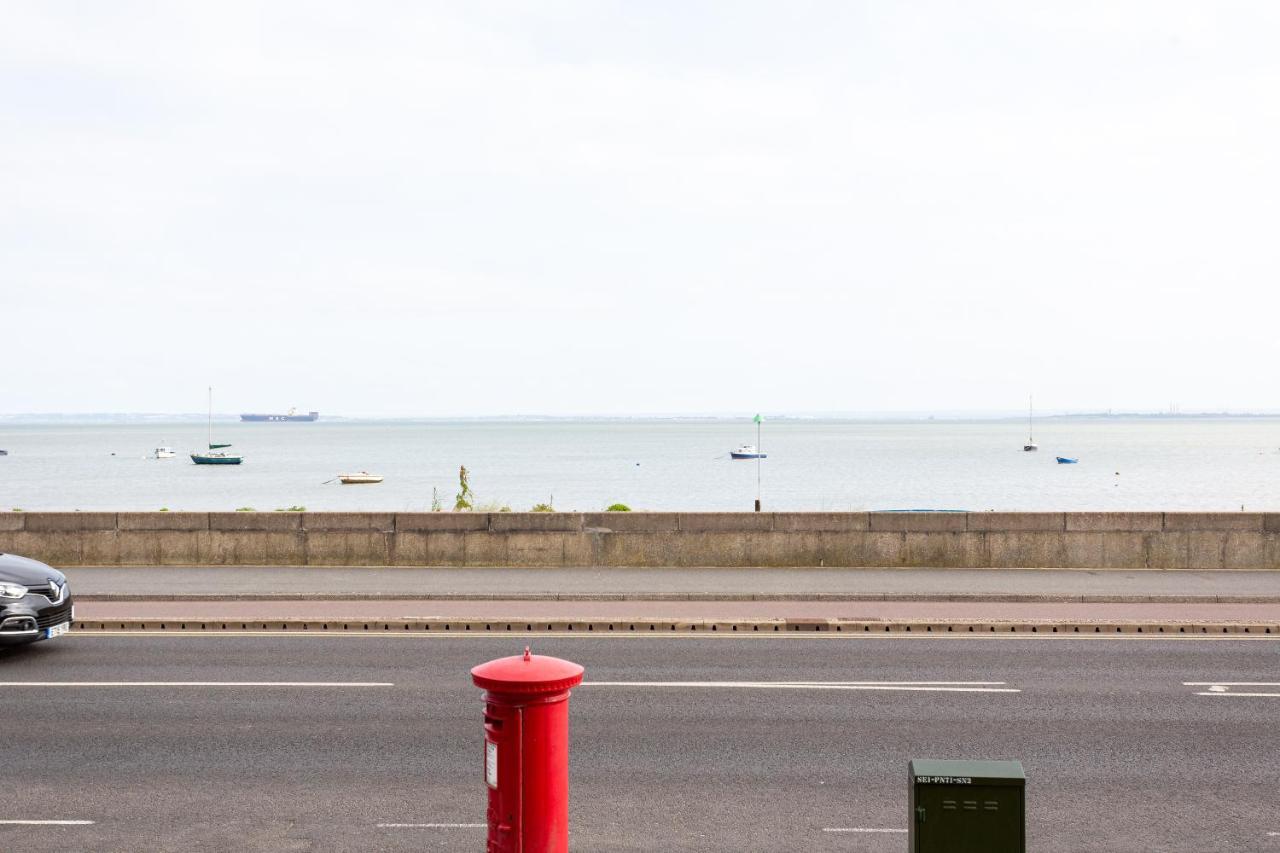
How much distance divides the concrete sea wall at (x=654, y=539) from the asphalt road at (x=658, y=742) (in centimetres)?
530

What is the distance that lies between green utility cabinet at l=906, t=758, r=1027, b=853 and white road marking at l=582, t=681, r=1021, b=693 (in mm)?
6711

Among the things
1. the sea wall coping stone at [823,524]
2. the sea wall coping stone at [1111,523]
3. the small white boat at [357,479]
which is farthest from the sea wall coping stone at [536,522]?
the small white boat at [357,479]

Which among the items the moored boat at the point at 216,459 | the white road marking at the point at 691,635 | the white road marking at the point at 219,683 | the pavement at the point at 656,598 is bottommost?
the white road marking at the point at 219,683

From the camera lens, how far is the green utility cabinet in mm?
4539

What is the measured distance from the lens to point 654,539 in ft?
63.4

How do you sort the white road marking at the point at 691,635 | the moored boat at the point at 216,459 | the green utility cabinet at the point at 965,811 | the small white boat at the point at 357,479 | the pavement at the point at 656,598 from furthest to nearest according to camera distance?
the moored boat at the point at 216,459 < the small white boat at the point at 357,479 < the pavement at the point at 656,598 < the white road marking at the point at 691,635 < the green utility cabinet at the point at 965,811

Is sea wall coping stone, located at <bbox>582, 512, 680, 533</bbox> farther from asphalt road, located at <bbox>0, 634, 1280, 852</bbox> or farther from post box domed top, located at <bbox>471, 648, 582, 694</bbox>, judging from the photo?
post box domed top, located at <bbox>471, 648, 582, 694</bbox>

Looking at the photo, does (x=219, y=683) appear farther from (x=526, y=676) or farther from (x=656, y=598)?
(x=526, y=676)

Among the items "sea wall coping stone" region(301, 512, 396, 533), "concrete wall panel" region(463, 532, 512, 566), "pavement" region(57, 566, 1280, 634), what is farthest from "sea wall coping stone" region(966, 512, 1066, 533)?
"sea wall coping stone" region(301, 512, 396, 533)

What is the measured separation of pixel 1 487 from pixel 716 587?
10552cm

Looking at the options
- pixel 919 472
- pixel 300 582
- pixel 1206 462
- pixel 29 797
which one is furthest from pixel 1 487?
pixel 1206 462

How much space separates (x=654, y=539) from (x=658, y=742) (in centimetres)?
1009

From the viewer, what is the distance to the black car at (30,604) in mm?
12438

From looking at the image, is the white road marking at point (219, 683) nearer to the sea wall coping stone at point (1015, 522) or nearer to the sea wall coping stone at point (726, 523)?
the sea wall coping stone at point (726, 523)
